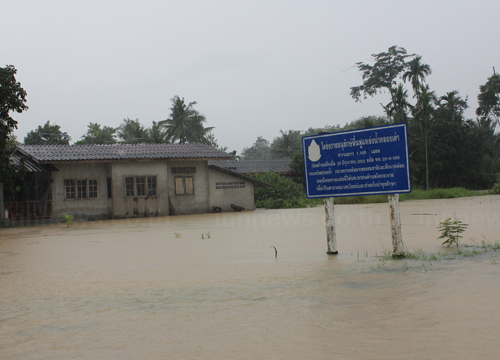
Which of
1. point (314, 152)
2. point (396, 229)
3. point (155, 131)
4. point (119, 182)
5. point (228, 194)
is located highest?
point (155, 131)

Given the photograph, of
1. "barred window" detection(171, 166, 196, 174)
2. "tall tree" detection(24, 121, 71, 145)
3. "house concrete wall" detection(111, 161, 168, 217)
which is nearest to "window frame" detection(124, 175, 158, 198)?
"house concrete wall" detection(111, 161, 168, 217)

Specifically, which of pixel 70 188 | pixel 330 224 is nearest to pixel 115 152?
pixel 70 188

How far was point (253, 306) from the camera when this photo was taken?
209 inches

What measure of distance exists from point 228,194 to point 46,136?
28.4 m

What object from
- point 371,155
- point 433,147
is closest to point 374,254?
point 371,155

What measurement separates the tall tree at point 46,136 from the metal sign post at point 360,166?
42978 millimetres

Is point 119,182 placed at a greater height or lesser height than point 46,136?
lesser

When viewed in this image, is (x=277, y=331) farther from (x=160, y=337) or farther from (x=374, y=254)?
(x=374, y=254)

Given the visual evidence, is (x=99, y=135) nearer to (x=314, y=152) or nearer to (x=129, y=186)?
(x=129, y=186)

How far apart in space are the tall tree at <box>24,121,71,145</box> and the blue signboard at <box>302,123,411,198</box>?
42.9 meters

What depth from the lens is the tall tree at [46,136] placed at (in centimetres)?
4709

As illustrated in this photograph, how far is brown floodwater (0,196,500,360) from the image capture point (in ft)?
12.9

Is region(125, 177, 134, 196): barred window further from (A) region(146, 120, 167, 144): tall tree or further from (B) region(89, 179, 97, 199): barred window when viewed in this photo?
(A) region(146, 120, 167, 144): tall tree

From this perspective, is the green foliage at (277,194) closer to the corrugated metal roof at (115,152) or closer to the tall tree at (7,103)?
the corrugated metal roof at (115,152)
